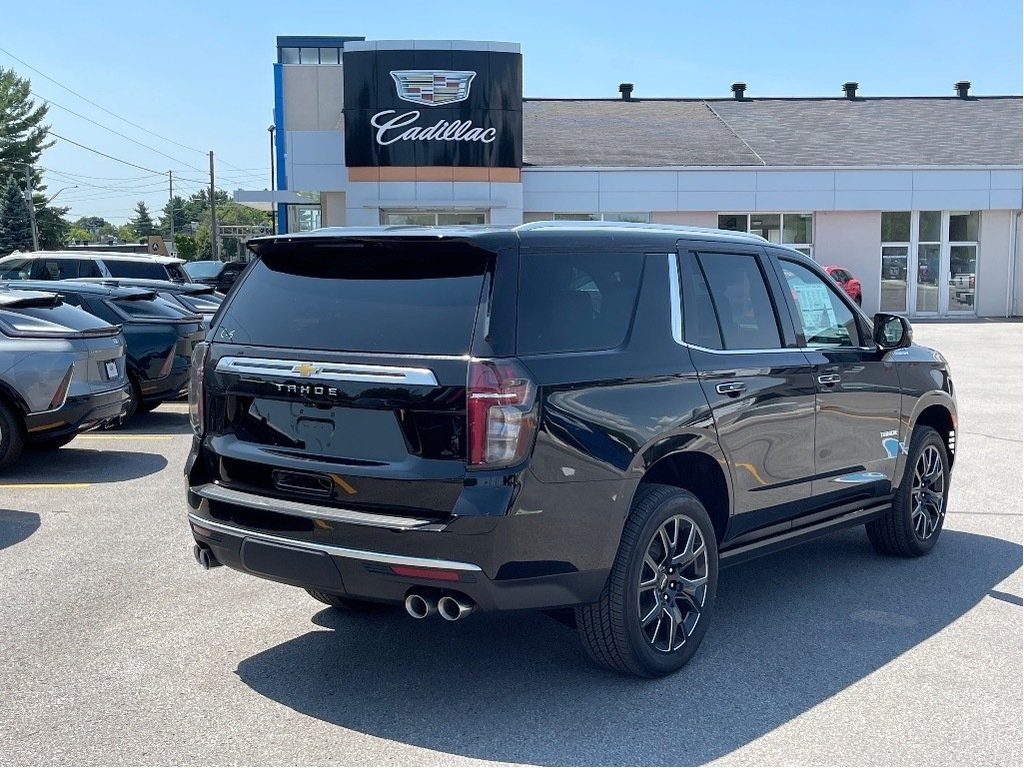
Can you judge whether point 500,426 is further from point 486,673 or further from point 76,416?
point 76,416

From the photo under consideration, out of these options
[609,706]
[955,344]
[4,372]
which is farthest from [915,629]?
[955,344]

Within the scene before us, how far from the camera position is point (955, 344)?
2534cm

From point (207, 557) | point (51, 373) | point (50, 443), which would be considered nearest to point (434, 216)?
point (50, 443)

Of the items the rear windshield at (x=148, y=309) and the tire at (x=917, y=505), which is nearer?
the tire at (x=917, y=505)

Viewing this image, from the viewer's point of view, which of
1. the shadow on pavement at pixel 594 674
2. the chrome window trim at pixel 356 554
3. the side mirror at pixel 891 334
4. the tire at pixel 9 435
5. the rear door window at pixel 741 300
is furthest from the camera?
the tire at pixel 9 435

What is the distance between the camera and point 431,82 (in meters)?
30.2

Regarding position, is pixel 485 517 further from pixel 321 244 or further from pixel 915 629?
pixel 915 629

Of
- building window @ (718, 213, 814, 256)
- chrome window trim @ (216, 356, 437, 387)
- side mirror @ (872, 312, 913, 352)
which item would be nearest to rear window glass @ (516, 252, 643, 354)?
chrome window trim @ (216, 356, 437, 387)

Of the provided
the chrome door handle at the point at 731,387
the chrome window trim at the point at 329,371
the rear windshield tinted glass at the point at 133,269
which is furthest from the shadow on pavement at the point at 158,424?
the chrome door handle at the point at 731,387

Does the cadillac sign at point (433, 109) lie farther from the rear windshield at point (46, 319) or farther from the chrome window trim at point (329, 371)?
the chrome window trim at point (329, 371)

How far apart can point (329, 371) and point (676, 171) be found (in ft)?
97.9

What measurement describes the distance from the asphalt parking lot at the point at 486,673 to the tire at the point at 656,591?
15cm

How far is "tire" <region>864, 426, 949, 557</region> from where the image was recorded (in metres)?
6.72

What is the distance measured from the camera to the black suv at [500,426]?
13.6 feet
